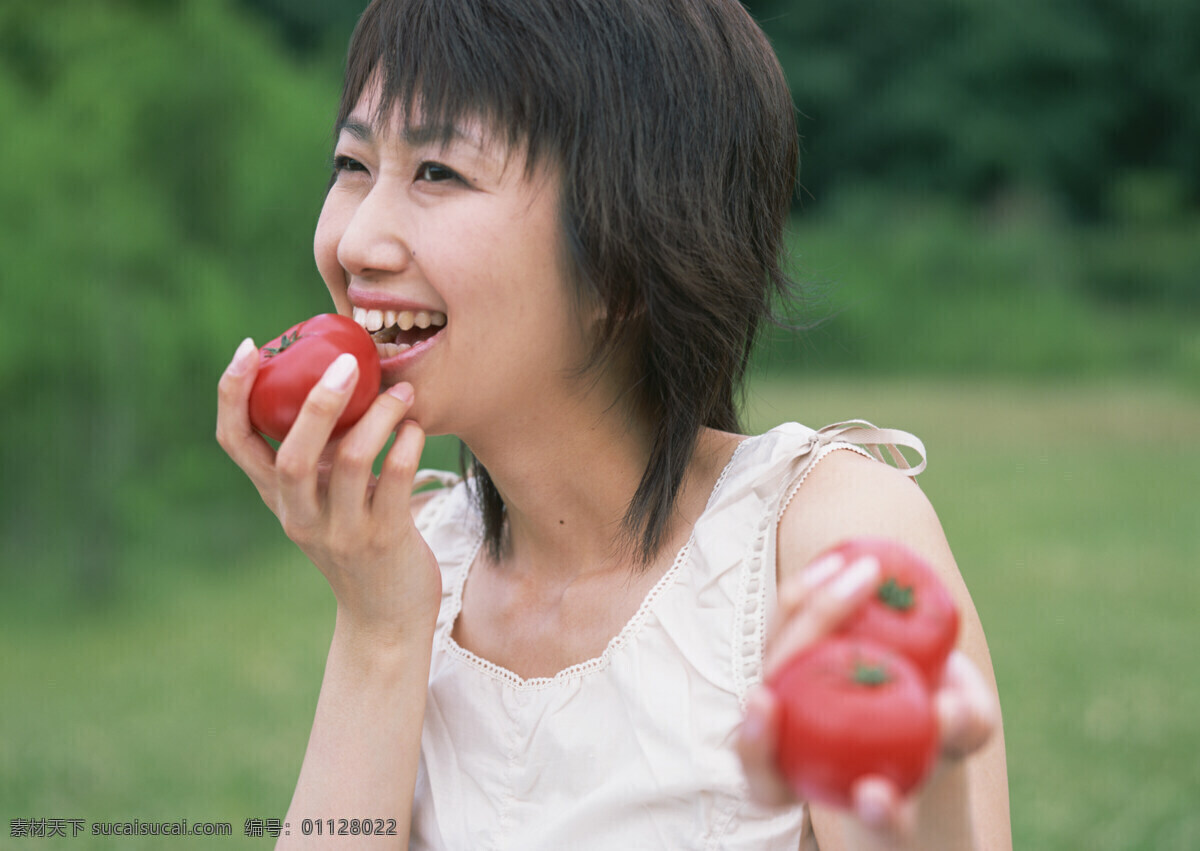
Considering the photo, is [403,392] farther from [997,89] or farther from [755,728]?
[997,89]

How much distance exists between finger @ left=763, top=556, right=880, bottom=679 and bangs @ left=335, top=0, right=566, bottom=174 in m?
0.87

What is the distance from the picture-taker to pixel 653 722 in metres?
1.77

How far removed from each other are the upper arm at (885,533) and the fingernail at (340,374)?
2.11 ft

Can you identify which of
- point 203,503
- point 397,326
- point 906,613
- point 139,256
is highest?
point 906,613

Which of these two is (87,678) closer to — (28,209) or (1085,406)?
(28,209)

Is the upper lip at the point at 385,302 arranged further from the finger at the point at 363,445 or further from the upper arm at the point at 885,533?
the upper arm at the point at 885,533

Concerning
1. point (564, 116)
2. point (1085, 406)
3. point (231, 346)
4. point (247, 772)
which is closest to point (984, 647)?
point (564, 116)

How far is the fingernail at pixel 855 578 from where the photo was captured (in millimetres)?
1062

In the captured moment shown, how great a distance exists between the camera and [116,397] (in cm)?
580

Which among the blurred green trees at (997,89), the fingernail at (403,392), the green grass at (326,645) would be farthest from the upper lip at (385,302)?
the blurred green trees at (997,89)

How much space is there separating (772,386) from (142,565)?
8.66 metres

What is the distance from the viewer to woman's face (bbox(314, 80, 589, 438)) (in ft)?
5.61

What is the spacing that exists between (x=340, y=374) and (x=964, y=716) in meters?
0.97

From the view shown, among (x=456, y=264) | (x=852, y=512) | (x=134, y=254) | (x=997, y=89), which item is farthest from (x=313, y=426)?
(x=997, y=89)
